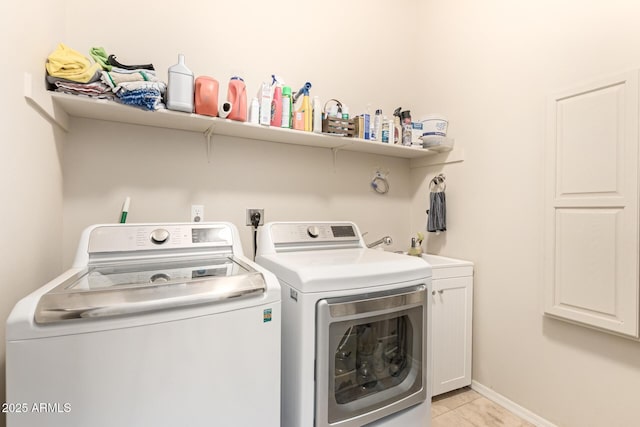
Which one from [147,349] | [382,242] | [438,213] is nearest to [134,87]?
[147,349]

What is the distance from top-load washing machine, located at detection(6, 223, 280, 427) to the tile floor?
4.14ft

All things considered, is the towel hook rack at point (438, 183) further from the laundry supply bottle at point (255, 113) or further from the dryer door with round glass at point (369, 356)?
the laundry supply bottle at point (255, 113)

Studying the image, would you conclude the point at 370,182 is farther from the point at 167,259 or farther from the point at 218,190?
the point at 167,259

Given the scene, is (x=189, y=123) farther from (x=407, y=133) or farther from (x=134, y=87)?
(x=407, y=133)

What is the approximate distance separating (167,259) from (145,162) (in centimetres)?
68

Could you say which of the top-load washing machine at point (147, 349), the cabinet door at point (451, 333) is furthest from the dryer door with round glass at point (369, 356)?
the cabinet door at point (451, 333)

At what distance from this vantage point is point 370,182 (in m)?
2.46

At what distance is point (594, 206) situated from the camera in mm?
1479

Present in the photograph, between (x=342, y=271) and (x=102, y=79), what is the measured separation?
140 cm

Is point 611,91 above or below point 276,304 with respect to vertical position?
above

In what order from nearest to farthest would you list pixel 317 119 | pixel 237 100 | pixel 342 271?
1. pixel 342 271
2. pixel 237 100
3. pixel 317 119

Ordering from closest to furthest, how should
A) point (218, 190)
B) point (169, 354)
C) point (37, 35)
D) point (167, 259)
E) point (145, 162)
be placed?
point (169, 354) → point (37, 35) → point (167, 259) → point (145, 162) → point (218, 190)

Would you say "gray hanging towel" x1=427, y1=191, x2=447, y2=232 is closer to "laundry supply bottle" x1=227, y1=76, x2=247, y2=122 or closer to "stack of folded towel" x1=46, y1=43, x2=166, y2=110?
"laundry supply bottle" x1=227, y1=76, x2=247, y2=122

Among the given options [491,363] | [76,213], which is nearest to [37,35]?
[76,213]
